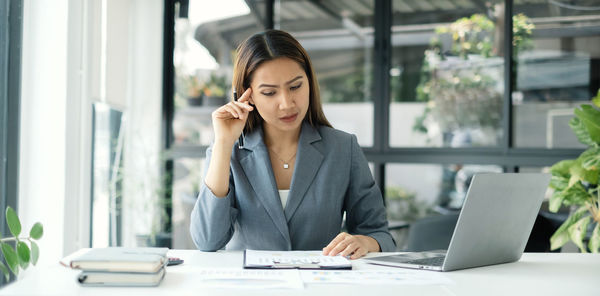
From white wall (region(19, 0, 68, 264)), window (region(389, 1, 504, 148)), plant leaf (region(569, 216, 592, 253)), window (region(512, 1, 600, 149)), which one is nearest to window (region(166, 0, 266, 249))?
window (region(389, 1, 504, 148))

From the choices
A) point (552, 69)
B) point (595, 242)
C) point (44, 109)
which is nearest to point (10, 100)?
point (44, 109)

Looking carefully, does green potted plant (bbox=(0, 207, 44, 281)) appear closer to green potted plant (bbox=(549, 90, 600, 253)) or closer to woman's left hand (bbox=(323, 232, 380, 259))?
woman's left hand (bbox=(323, 232, 380, 259))

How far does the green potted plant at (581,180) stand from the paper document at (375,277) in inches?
83.9

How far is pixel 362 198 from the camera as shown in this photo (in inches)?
82.0

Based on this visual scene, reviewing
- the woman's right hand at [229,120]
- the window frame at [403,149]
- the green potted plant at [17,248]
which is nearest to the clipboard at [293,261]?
the woman's right hand at [229,120]

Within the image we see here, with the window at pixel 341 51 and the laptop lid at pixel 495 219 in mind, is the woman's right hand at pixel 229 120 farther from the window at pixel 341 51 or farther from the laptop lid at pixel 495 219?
the window at pixel 341 51

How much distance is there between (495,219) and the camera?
1468 millimetres

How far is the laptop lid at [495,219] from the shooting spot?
138cm

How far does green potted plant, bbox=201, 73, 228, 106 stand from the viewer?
15.6ft

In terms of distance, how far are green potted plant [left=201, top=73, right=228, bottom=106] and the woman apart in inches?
105

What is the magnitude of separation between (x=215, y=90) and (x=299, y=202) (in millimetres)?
2945

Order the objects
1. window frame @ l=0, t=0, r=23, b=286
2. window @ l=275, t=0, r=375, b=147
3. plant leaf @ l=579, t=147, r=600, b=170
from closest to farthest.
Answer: window frame @ l=0, t=0, r=23, b=286, plant leaf @ l=579, t=147, r=600, b=170, window @ l=275, t=0, r=375, b=147

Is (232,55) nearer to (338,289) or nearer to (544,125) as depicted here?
(544,125)

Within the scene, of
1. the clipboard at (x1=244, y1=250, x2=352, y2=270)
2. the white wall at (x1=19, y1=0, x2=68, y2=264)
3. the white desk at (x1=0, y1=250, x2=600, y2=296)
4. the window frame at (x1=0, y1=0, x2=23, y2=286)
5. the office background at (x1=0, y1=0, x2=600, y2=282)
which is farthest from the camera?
the office background at (x1=0, y1=0, x2=600, y2=282)
